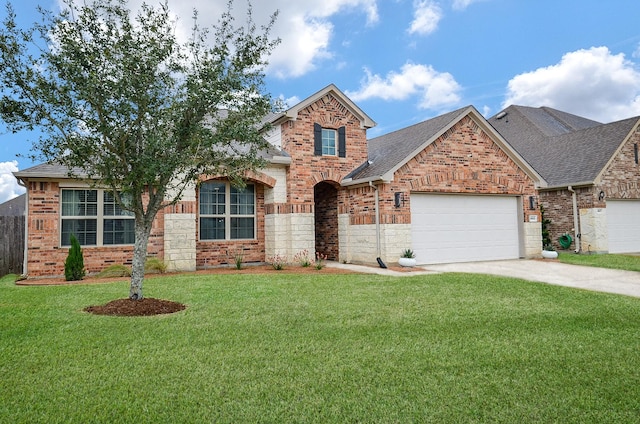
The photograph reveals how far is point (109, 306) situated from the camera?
7406 millimetres

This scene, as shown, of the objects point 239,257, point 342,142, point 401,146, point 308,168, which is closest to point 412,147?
point 401,146

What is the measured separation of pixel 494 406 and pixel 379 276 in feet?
25.7

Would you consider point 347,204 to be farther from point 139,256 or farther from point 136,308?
point 136,308

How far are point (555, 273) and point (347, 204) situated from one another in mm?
6880

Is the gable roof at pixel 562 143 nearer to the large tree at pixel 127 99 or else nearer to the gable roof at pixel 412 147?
the gable roof at pixel 412 147

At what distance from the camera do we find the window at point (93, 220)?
12.6m

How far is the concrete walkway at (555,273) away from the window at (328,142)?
4.07m

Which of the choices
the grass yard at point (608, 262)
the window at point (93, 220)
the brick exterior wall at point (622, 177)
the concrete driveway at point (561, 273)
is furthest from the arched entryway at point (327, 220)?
the brick exterior wall at point (622, 177)

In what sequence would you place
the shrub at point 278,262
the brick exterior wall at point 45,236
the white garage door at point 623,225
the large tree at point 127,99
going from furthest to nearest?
the white garage door at point 623,225 < the shrub at point 278,262 < the brick exterior wall at point 45,236 < the large tree at point 127,99

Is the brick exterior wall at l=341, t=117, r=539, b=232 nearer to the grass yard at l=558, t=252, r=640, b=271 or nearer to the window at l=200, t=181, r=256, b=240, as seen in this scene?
the grass yard at l=558, t=252, r=640, b=271

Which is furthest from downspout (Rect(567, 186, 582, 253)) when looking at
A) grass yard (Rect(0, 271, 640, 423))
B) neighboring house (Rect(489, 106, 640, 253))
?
grass yard (Rect(0, 271, 640, 423))

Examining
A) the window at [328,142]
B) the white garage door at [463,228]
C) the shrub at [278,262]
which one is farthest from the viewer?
the window at [328,142]

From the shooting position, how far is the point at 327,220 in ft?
55.1

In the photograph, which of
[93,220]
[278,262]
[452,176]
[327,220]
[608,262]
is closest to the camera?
[93,220]
